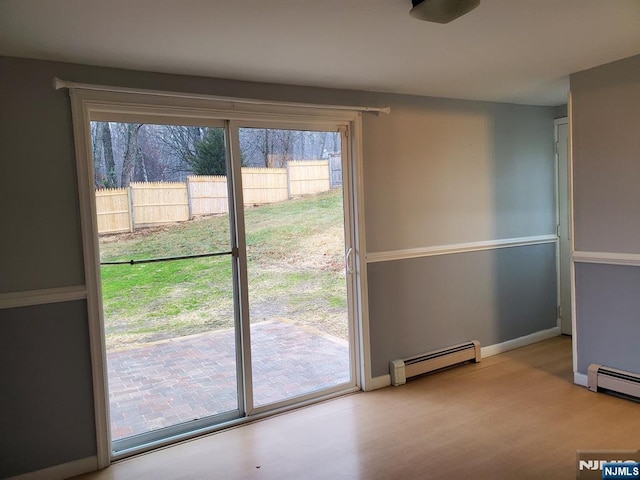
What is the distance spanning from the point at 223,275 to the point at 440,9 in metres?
2.05

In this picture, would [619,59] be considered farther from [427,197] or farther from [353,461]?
[353,461]

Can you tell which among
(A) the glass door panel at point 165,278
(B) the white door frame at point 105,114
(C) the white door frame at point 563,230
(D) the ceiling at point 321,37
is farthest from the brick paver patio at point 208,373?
(C) the white door frame at point 563,230

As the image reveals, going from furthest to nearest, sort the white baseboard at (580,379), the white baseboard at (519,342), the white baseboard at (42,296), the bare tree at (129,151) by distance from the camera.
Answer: the white baseboard at (519,342) → the white baseboard at (580,379) → the bare tree at (129,151) → the white baseboard at (42,296)

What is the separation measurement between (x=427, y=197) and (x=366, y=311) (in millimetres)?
1079

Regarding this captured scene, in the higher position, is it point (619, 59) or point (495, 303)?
point (619, 59)

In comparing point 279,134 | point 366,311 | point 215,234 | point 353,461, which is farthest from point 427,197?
point 353,461

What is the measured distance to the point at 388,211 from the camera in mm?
3723

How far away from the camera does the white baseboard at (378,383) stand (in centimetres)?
366

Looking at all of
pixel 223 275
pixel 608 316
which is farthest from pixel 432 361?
pixel 223 275

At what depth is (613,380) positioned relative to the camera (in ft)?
10.8

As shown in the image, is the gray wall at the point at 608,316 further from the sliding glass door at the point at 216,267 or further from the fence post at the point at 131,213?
the fence post at the point at 131,213

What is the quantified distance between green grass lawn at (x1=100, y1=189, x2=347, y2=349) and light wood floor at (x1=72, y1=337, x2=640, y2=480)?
688 millimetres

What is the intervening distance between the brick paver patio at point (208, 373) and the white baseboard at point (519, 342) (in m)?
1.45

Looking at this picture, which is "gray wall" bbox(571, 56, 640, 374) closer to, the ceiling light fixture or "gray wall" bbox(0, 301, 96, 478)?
the ceiling light fixture
